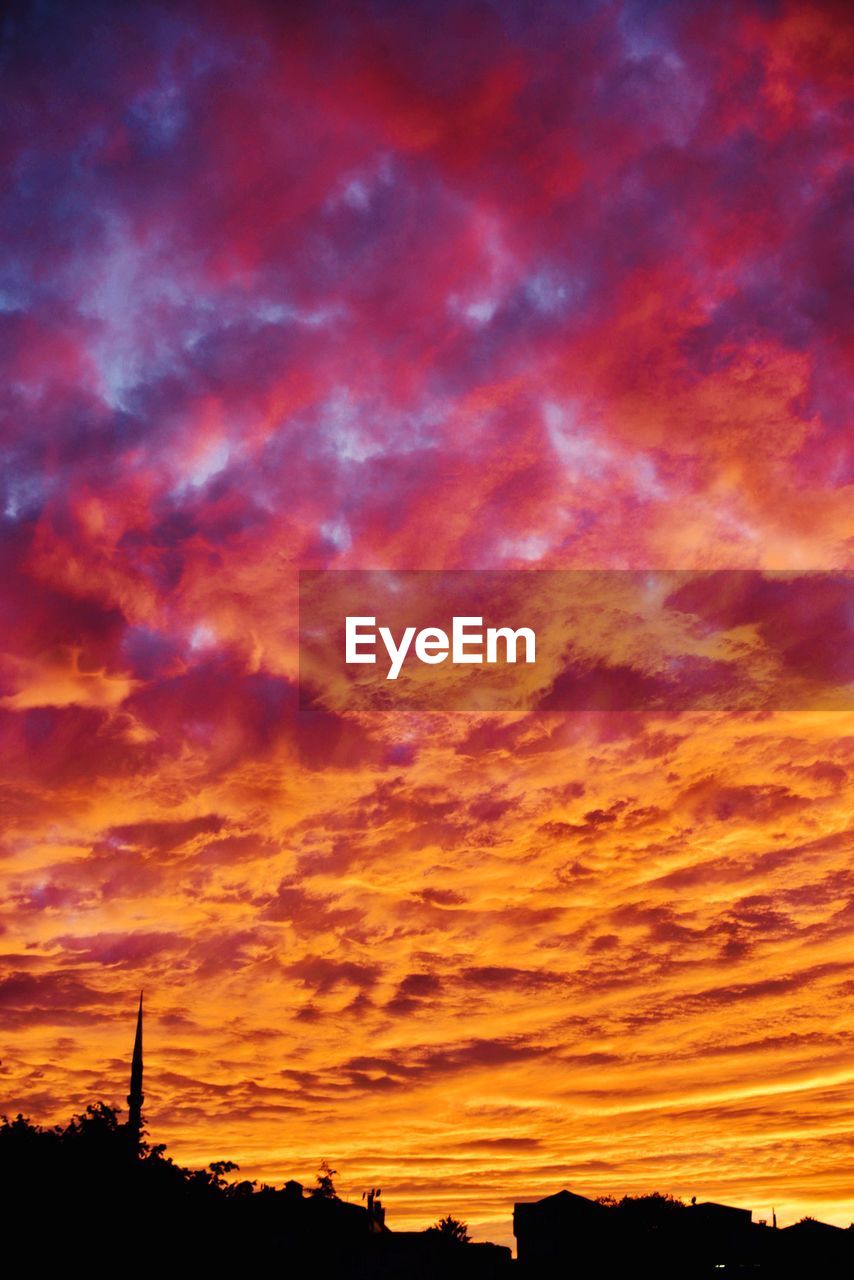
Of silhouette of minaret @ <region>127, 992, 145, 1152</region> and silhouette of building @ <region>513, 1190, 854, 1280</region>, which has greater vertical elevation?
silhouette of minaret @ <region>127, 992, 145, 1152</region>

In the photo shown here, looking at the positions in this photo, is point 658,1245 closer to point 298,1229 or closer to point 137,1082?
A: point 298,1229

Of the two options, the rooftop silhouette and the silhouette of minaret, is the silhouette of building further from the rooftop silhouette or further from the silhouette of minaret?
the silhouette of minaret

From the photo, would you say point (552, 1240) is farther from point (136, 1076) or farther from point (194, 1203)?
point (194, 1203)

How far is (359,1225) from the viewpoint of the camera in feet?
241

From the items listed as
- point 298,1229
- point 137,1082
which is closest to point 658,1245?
point 298,1229

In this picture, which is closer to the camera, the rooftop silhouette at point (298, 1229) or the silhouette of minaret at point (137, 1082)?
the rooftop silhouette at point (298, 1229)

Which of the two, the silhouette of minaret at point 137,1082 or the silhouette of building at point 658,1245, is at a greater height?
the silhouette of minaret at point 137,1082

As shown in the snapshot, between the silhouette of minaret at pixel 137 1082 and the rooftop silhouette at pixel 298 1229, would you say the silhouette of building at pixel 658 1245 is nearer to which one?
the rooftop silhouette at pixel 298 1229

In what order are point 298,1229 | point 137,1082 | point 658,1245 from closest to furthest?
point 298,1229 → point 658,1245 → point 137,1082

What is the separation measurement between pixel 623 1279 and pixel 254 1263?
1938 inches

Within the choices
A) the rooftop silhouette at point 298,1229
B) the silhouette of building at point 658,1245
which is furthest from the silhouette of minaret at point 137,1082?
the silhouette of building at point 658,1245

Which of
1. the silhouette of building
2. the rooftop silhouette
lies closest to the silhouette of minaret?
the rooftop silhouette

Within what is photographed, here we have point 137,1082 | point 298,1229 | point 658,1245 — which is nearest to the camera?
point 298,1229

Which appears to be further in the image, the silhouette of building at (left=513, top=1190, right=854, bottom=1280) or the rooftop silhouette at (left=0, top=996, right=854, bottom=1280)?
the silhouette of building at (left=513, top=1190, right=854, bottom=1280)
